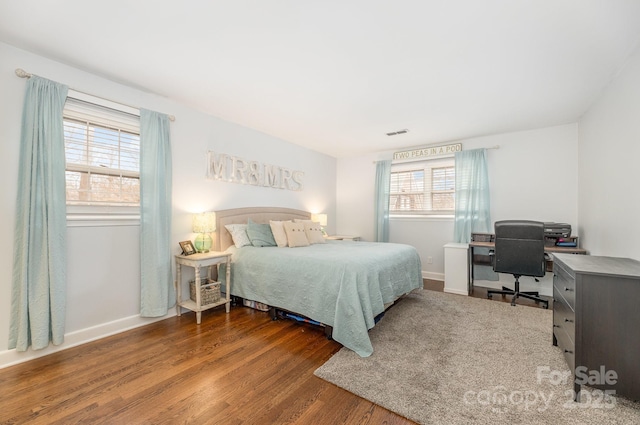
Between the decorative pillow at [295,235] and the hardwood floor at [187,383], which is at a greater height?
the decorative pillow at [295,235]

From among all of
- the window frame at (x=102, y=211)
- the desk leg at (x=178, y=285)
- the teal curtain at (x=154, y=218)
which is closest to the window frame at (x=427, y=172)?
the desk leg at (x=178, y=285)

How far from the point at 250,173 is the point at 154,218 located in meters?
1.56

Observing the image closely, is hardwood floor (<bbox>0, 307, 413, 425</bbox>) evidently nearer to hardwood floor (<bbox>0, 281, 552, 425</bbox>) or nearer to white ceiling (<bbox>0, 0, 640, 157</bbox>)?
hardwood floor (<bbox>0, 281, 552, 425</bbox>)

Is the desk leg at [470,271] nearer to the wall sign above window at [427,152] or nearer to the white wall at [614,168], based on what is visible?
the white wall at [614,168]

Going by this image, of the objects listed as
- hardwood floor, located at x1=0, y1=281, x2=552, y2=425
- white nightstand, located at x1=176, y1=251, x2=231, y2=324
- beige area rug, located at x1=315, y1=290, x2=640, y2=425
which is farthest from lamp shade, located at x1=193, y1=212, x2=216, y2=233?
beige area rug, located at x1=315, y1=290, x2=640, y2=425

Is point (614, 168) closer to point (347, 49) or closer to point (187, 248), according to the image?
point (347, 49)

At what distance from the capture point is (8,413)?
1558mm

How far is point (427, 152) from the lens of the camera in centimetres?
487

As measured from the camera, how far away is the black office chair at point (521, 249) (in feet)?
10.6

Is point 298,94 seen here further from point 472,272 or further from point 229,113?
point 472,272

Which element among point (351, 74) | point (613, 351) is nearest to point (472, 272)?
point (613, 351)

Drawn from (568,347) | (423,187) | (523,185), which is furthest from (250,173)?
(523,185)

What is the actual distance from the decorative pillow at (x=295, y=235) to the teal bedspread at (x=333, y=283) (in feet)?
1.30

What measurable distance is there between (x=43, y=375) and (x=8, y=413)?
A: 0.43 metres
